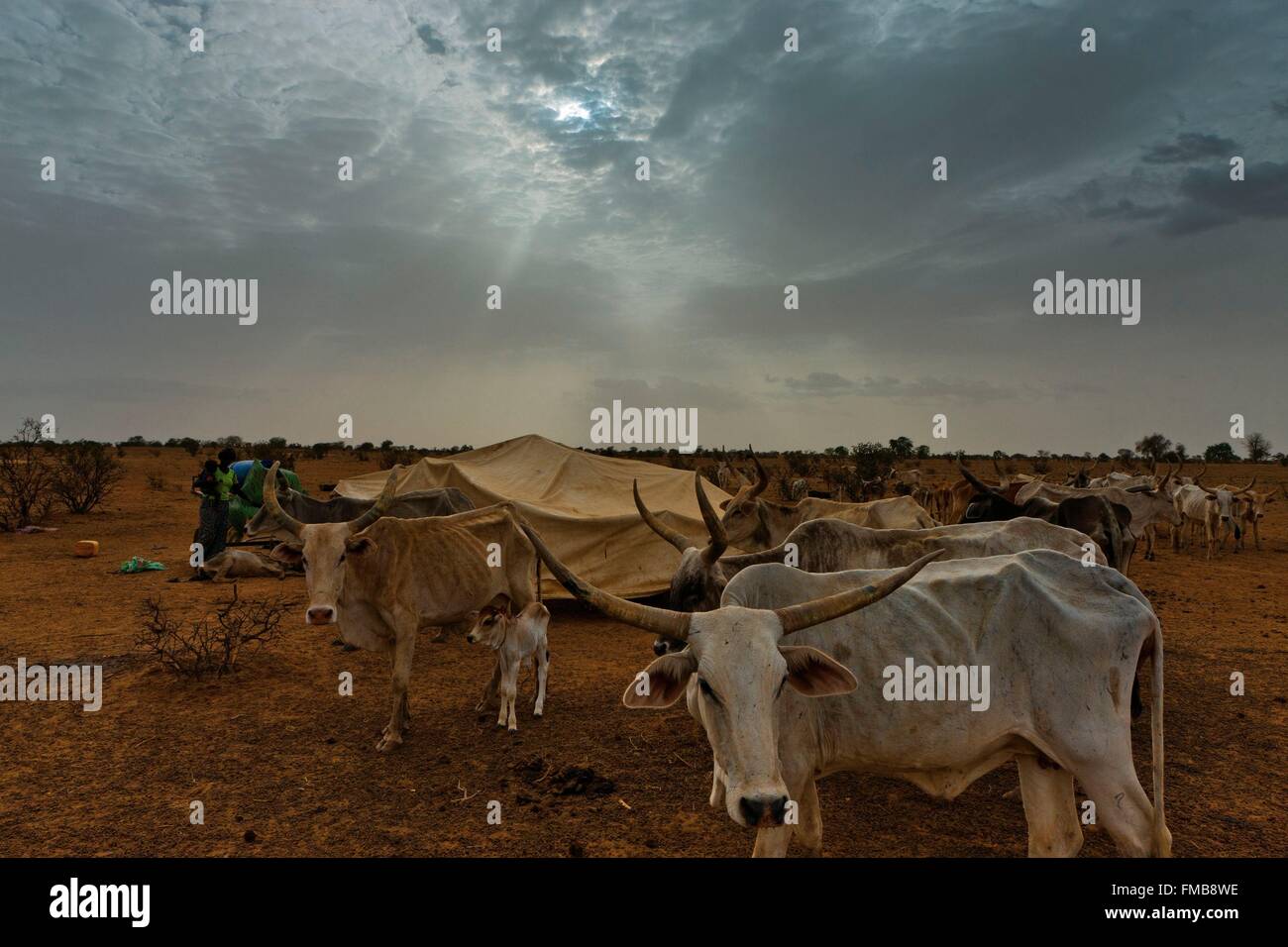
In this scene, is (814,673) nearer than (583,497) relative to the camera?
Yes

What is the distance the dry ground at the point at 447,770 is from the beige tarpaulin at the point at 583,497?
1.99m

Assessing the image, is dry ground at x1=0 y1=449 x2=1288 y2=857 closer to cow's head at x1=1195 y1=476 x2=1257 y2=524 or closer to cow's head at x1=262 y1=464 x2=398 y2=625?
cow's head at x1=262 y1=464 x2=398 y2=625

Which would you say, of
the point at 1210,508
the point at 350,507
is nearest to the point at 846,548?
the point at 350,507

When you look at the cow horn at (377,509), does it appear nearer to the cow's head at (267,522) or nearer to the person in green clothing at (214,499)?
the cow's head at (267,522)

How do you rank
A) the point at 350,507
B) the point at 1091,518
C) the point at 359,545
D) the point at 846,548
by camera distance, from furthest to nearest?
the point at 350,507 → the point at 1091,518 → the point at 846,548 → the point at 359,545

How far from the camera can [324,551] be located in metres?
6.30

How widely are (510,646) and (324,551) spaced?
197 cm

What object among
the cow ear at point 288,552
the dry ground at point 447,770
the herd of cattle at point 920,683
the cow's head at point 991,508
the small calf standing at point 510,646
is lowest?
the dry ground at point 447,770

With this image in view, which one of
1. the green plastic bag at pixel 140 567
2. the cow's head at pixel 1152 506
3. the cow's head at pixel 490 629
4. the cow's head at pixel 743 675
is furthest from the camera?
the cow's head at pixel 1152 506

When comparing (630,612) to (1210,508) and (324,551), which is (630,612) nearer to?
(324,551)

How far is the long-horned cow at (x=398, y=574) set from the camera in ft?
20.8

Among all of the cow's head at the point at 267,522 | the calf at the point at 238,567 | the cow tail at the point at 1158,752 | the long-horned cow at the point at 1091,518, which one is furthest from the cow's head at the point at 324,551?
→ the calf at the point at 238,567

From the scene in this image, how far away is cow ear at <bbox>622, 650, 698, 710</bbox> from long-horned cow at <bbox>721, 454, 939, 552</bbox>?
6582mm
